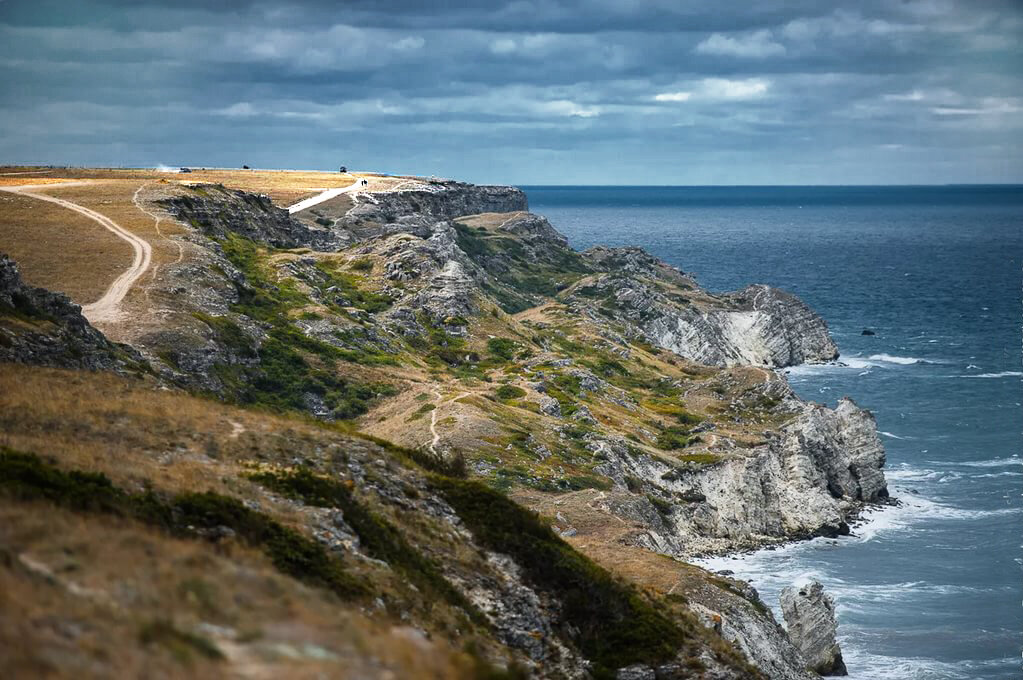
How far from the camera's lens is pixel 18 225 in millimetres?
89688

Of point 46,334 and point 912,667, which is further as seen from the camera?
point 912,667

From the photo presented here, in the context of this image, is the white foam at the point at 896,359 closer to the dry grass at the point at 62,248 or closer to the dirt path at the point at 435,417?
the dirt path at the point at 435,417

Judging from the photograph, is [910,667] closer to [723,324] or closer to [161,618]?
[161,618]

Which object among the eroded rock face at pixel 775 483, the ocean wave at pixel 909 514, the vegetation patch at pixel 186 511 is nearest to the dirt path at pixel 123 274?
the eroded rock face at pixel 775 483

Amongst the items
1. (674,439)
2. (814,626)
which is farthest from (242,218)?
(814,626)

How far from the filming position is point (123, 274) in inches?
3113

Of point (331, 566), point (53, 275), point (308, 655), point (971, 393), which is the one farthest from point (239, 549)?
point (971, 393)

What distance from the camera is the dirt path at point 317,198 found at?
14162cm

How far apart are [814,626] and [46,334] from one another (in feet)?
149

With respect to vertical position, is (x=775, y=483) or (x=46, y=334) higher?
(x=46, y=334)

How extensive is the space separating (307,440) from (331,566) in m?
9.45

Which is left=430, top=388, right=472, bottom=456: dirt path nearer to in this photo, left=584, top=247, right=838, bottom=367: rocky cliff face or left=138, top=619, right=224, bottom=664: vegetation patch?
left=138, top=619, right=224, bottom=664: vegetation patch

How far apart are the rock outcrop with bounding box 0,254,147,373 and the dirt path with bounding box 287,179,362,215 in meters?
83.8

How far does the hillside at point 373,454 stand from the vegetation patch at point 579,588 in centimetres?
10
